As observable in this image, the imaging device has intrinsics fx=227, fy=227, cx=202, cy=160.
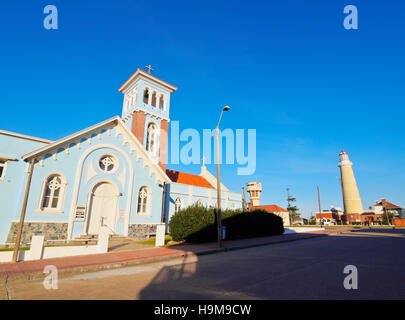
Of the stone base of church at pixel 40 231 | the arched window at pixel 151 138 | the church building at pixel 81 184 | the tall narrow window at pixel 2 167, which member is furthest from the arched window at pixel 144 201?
the tall narrow window at pixel 2 167

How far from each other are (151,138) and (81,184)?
10.5 meters

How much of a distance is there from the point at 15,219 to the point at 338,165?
89.3 meters

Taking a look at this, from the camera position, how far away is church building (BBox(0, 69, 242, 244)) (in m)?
13.8

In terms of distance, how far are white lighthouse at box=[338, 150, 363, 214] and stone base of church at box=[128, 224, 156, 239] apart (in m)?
74.7

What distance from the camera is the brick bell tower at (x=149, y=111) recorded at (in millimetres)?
24531

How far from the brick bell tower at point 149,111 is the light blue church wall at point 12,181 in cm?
1066

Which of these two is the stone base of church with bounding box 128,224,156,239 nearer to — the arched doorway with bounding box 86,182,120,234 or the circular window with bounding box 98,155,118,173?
the arched doorway with bounding box 86,182,120,234

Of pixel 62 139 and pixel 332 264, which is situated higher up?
pixel 62 139

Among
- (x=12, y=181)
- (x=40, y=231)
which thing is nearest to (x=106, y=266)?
(x=40, y=231)

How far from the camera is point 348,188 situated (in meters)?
74.8

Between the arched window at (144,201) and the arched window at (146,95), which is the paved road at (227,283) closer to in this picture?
the arched window at (144,201)
